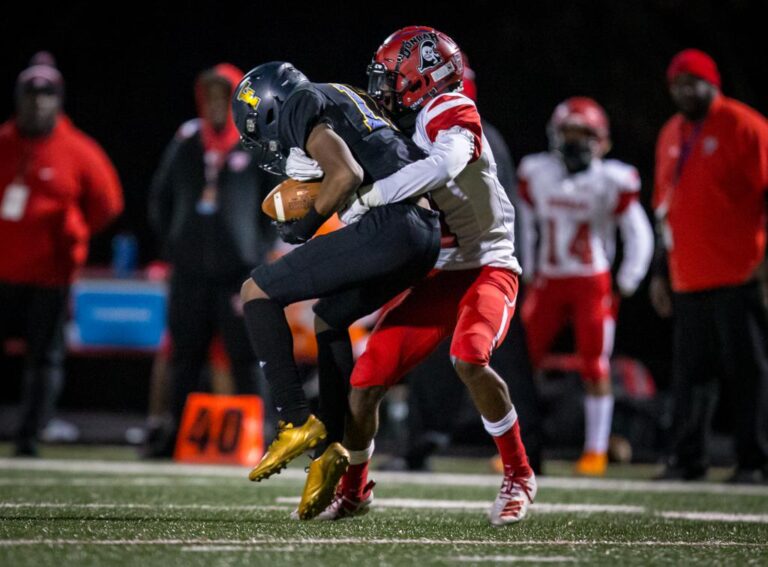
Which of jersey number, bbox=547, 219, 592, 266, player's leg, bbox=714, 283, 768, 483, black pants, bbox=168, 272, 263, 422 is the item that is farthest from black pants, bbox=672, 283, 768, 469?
black pants, bbox=168, 272, 263, 422

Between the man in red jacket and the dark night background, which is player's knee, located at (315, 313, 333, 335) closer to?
the man in red jacket

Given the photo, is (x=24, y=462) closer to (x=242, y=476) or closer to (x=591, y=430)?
(x=242, y=476)

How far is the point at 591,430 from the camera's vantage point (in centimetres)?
765

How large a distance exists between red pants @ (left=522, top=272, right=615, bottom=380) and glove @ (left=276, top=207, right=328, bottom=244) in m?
3.65

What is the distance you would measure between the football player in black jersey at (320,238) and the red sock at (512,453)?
1.83 ft

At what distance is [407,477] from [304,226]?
269 cm

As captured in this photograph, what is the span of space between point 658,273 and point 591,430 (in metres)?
0.98

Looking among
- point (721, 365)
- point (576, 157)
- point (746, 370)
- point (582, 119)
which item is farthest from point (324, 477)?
point (582, 119)

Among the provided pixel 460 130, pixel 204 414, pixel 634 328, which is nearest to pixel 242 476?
pixel 204 414

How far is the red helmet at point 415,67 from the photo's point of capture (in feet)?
14.6

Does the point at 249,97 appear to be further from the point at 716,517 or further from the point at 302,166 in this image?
the point at 716,517

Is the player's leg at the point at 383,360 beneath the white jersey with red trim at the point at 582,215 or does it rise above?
beneath

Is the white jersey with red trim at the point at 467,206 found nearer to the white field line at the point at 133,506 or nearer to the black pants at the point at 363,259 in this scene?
the black pants at the point at 363,259

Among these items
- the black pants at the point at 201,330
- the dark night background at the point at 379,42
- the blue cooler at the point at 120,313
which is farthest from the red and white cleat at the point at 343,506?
the dark night background at the point at 379,42
